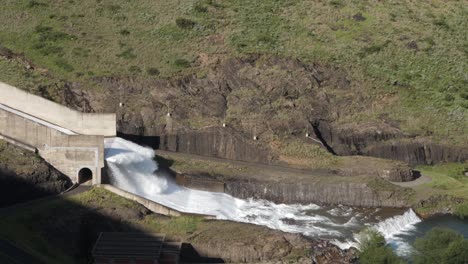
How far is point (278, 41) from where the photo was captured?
88.6m

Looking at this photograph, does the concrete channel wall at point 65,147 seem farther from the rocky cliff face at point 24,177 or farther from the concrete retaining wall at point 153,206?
the concrete retaining wall at point 153,206

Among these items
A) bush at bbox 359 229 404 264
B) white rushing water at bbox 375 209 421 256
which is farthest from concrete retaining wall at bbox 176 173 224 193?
bush at bbox 359 229 404 264

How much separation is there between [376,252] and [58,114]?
93.8 ft

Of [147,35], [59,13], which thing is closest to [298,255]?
[147,35]

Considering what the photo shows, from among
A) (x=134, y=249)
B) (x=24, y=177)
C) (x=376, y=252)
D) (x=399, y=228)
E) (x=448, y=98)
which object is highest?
(x=448, y=98)

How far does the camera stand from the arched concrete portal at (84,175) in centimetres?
A: 5928

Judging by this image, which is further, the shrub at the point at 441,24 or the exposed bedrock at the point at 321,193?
the shrub at the point at 441,24

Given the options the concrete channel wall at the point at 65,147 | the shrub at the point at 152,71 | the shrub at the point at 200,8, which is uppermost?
the shrub at the point at 200,8

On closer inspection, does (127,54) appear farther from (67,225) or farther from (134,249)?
(134,249)

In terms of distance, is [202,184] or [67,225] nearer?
[67,225]

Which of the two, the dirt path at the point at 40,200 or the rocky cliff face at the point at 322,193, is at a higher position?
the dirt path at the point at 40,200

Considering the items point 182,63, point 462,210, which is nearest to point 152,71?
point 182,63

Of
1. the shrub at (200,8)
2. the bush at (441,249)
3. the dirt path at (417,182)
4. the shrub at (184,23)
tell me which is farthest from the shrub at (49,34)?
the bush at (441,249)

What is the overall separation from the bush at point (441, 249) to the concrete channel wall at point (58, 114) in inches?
1051
